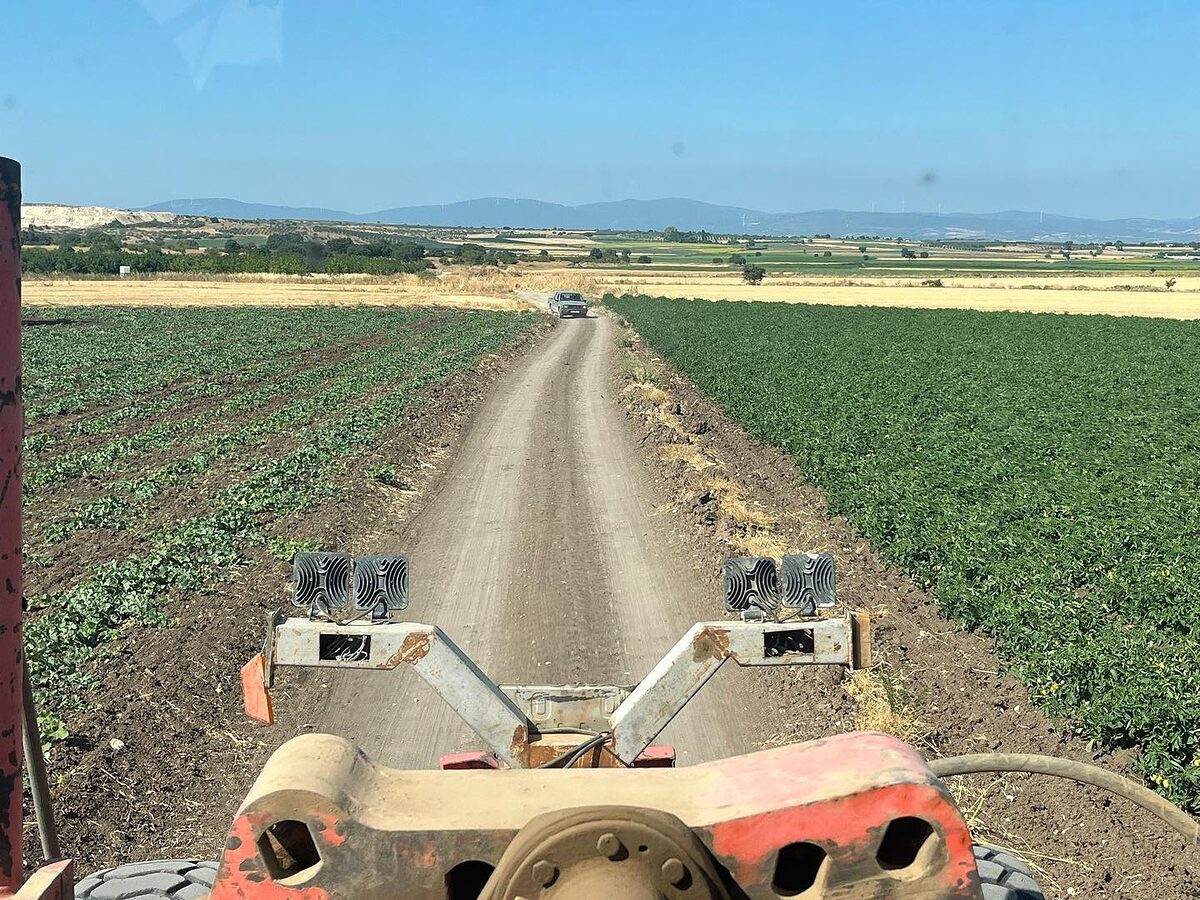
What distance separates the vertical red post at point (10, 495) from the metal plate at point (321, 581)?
1.20m

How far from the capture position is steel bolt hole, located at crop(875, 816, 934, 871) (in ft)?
7.84

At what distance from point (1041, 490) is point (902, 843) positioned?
12719 millimetres

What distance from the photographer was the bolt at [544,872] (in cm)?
215

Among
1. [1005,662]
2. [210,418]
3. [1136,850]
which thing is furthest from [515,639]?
[210,418]

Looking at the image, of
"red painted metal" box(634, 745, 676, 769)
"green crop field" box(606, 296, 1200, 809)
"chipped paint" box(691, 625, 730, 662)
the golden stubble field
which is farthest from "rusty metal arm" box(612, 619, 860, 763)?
the golden stubble field

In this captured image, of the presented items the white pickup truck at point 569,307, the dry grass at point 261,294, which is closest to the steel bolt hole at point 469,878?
the white pickup truck at point 569,307

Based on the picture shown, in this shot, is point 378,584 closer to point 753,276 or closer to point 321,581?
point 321,581

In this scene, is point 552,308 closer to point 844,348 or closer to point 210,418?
point 844,348

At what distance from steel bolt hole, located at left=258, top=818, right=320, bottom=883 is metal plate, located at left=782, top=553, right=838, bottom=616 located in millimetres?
1488

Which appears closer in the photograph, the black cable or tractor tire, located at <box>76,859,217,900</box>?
the black cable

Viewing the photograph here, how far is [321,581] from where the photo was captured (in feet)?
10.8

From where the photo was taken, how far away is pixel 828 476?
16328 mm

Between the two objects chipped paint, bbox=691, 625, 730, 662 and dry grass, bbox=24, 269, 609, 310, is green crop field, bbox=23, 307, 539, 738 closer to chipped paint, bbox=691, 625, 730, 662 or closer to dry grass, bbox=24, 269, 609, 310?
chipped paint, bbox=691, 625, 730, 662

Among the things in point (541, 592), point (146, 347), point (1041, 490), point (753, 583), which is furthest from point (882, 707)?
point (146, 347)
